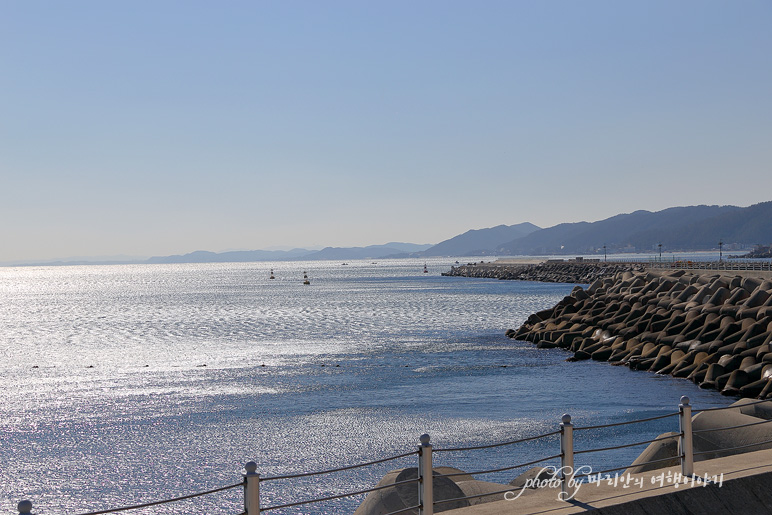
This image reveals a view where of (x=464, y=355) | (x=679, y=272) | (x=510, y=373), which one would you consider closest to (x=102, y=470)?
(x=510, y=373)

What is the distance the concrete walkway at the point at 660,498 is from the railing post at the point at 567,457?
0.10 metres

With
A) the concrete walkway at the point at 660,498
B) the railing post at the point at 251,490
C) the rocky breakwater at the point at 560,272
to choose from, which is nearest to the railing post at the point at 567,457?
the concrete walkway at the point at 660,498

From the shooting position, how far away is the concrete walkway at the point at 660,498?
712 centimetres

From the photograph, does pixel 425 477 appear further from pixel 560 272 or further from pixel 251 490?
A: pixel 560 272

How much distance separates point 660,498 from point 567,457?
0.98m

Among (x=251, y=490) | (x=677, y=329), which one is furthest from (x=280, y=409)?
(x=251, y=490)

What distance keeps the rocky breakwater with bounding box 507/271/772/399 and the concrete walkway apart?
50.2ft

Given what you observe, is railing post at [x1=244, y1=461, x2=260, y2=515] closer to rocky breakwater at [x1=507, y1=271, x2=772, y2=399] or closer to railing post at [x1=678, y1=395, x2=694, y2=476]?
railing post at [x1=678, y1=395, x2=694, y2=476]

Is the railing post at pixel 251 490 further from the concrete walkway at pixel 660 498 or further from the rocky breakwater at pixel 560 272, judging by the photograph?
the rocky breakwater at pixel 560 272

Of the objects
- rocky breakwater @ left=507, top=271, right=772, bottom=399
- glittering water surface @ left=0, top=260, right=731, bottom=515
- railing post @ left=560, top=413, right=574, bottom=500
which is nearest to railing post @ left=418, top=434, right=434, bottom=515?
railing post @ left=560, top=413, right=574, bottom=500

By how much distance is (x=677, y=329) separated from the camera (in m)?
32.5

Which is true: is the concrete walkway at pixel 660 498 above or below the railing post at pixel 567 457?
below

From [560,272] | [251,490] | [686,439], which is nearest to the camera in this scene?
[251,490]

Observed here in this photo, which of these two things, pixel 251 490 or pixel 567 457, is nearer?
pixel 251 490
